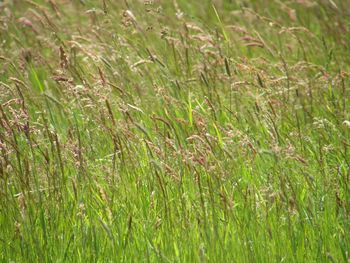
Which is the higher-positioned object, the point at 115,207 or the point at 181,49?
the point at 181,49

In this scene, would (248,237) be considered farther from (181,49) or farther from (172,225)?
(181,49)

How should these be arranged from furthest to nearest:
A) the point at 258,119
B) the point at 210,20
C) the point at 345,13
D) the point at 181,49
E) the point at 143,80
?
the point at 210,20 < the point at 345,13 < the point at 181,49 < the point at 143,80 < the point at 258,119

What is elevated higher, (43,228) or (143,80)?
(143,80)

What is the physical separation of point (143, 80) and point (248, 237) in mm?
1756

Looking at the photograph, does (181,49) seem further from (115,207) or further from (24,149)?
(115,207)

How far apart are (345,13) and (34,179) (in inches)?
141

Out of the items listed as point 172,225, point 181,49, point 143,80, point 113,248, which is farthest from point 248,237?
point 181,49

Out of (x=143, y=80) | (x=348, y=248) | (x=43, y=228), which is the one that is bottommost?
(x=348, y=248)

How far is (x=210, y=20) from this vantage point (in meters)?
6.65

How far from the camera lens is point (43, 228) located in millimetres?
3129

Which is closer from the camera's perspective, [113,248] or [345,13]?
[113,248]

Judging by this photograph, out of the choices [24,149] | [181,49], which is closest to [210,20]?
[181,49]

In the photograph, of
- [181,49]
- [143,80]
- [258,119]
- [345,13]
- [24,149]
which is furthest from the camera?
[345,13]

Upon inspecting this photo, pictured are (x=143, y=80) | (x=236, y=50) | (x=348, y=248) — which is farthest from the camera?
(x=236, y=50)
